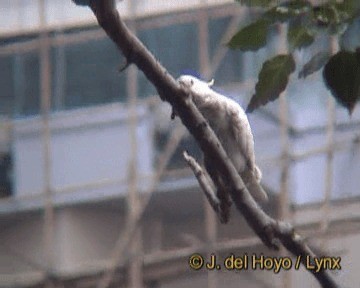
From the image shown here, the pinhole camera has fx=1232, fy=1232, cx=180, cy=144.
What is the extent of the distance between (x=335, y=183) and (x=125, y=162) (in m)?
0.44

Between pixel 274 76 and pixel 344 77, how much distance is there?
2 cm

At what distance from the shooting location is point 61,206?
224 cm

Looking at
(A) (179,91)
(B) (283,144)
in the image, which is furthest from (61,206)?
(A) (179,91)

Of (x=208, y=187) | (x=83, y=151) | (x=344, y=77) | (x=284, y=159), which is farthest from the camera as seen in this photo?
(x=83, y=151)

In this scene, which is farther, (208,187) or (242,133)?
(242,133)

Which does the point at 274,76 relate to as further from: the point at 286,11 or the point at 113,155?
the point at 113,155

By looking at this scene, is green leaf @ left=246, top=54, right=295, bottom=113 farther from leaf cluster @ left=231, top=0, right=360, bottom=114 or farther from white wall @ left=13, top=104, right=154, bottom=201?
white wall @ left=13, top=104, right=154, bottom=201

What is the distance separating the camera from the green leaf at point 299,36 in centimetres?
27

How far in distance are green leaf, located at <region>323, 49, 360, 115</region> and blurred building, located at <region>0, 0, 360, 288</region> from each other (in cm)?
172

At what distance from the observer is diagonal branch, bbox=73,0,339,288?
0.96ft

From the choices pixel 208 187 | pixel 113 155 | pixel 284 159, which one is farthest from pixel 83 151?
pixel 208 187

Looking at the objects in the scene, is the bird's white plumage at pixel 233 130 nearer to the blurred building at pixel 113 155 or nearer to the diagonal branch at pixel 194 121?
the diagonal branch at pixel 194 121

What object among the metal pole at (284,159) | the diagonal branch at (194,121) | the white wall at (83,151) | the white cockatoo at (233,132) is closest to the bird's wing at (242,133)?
the white cockatoo at (233,132)

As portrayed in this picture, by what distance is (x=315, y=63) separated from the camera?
10.7 inches
